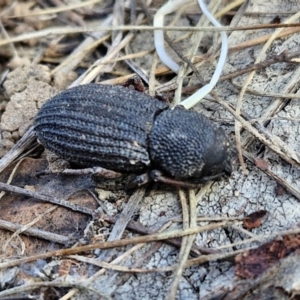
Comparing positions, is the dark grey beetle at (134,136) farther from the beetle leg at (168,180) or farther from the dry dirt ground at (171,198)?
the dry dirt ground at (171,198)

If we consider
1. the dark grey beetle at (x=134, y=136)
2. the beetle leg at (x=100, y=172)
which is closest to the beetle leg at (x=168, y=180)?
the dark grey beetle at (x=134, y=136)

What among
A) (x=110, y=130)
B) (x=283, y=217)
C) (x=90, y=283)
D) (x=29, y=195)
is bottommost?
(x=283, y=217)

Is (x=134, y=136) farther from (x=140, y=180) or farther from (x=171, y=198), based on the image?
(x=171, y=198)

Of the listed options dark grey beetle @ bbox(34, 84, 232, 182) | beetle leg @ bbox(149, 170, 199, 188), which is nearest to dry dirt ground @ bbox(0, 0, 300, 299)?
beetle leg @ bbox(149, 170, 199, 188)

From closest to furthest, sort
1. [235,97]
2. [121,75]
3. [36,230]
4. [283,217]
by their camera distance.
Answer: [283,217] → [36,230] → [235,97] → [121,75]

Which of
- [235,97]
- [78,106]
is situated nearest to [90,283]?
[78,106]

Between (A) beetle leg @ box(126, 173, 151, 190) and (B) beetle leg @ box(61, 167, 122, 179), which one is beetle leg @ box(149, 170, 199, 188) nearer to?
(A) beetle leg @ box(126, 173, 151, 190)

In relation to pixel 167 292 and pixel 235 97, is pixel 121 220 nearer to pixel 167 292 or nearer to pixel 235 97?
pixel 167 292
